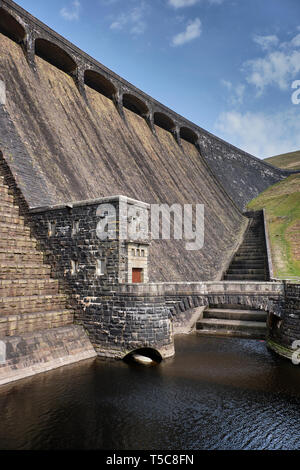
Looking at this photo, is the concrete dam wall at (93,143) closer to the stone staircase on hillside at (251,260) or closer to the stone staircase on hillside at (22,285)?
the stone staircase on hillside at (251,260)

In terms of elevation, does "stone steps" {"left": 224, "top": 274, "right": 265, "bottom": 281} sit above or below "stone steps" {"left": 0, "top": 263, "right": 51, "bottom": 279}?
below

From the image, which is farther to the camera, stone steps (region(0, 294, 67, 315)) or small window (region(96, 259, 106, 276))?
small window (region(96, 259, 106, 276))

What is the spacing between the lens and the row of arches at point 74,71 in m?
21.8

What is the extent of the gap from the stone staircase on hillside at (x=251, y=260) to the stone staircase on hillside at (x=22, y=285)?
15.2 metres

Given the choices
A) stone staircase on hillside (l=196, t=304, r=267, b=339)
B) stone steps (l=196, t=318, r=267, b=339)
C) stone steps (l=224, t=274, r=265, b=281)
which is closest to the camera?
stone steps (l=196, t=318, r=267, b=339)

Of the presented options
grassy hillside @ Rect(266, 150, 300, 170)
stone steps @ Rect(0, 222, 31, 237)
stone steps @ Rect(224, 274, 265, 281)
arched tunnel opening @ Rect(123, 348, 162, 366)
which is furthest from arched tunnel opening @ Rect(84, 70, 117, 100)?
grassy hillside @ Rect(266, 150, 300, 170)

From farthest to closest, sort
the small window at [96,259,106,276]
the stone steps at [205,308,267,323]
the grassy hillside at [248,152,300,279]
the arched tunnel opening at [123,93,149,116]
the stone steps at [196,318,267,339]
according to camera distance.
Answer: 1. the arched tunnel opening at [123,93,149,116]
2. the grassy hillside at [248,152,300,279]
3. the stone steps at [205,308,267,323]
4. the stone steps at [196,318,267,339]
5. the small window at [96,259,106,276]

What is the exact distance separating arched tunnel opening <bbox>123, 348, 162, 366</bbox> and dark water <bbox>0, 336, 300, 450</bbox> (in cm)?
46

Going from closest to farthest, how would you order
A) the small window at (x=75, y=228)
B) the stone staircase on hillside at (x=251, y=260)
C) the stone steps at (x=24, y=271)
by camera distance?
the stone steps at (x=24, y=271) < the small window at (x=75, y=228) < the stone staircase on hillside at (x=251, y=260)

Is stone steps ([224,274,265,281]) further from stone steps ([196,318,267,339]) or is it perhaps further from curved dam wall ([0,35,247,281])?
stone steps ([196,318,267,339])

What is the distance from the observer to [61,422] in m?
8.04

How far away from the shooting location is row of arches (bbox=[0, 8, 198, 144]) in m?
Result: 21.8

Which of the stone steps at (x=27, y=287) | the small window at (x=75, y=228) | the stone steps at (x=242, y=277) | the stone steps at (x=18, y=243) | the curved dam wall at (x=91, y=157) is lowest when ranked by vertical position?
the stone steps at (x=27, y=287)

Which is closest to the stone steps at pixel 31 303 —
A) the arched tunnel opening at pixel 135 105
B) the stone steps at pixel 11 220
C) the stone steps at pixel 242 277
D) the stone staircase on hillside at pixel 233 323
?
the stone steps at pixel 11 220
